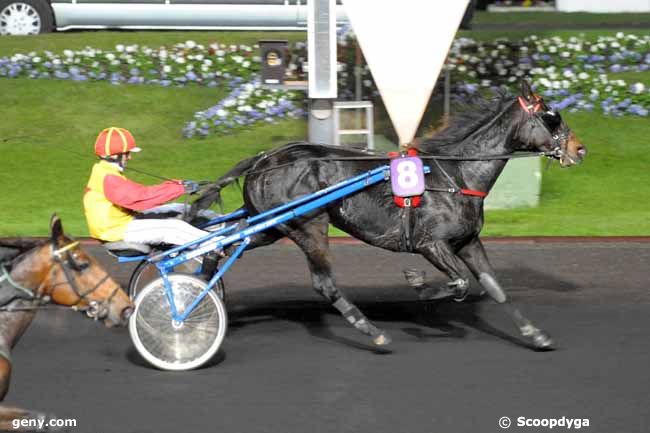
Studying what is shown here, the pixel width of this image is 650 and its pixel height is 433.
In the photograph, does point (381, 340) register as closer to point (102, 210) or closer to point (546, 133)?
point (546, 133)

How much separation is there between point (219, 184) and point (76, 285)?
262cm

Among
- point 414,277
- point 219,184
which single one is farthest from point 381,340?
point 219,184


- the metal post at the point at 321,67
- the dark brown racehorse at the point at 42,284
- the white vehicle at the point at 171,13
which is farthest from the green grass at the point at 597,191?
the dark brown racehorse at the point at 42,284

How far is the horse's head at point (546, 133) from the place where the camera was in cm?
789

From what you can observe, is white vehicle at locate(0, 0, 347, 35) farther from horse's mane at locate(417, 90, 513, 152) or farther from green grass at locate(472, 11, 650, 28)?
horse's mane at locate(417, 90, 513, 152)

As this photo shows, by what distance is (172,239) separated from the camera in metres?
7.43

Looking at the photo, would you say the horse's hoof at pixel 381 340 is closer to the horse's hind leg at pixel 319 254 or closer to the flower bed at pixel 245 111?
the horse's hind leg at pixel 319 254

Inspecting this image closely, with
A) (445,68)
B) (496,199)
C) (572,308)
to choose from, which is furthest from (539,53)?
(572,308)

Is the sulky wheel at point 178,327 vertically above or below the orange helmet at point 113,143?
below

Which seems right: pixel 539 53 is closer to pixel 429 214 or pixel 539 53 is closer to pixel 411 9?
pixel 411 9

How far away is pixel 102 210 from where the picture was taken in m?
7.37

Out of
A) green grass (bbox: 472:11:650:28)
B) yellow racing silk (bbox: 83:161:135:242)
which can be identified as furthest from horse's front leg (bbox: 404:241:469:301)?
green grass (bbox: 472:11:650:28)

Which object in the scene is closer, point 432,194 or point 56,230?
point 56,230

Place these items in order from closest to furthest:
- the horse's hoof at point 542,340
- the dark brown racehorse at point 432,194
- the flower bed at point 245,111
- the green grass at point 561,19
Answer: the horse's hoof at point 542,340 < the dark brown racehorse at point 432,194 < the flower bed at point 245,111 < the green grass at point 561,19
